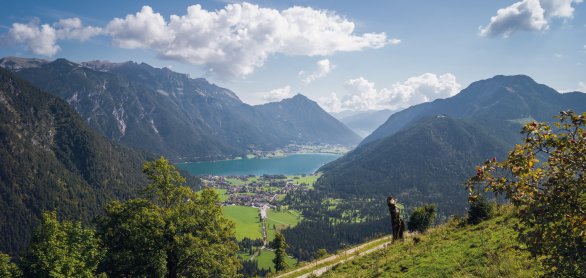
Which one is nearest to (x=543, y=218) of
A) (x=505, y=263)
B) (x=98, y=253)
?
(x=505, y=263)

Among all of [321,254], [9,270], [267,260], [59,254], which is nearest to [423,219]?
[321,254]

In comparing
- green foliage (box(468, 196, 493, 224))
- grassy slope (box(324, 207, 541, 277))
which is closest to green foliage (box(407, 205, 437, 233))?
grassy slope (box(324, 207, 541, 277))

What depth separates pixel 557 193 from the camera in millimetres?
7809

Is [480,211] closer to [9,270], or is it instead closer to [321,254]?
[9,270]

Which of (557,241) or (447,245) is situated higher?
(557,241)

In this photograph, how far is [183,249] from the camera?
26203 millimetres

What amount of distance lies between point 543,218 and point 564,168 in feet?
4.09

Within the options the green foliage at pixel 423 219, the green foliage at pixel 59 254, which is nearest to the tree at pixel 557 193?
the green foliage at pixel 59 254

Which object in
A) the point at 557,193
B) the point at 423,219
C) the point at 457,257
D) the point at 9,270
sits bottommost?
the point at 423,219

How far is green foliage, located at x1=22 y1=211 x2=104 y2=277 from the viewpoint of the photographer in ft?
84.7

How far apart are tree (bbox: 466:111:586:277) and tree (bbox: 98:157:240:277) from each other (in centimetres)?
2288

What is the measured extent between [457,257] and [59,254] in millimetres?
28083

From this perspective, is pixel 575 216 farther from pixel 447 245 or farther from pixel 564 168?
pixel 447 245

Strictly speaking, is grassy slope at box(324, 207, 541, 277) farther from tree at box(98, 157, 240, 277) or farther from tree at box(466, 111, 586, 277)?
tree at box(98, 157, 240, 277)
